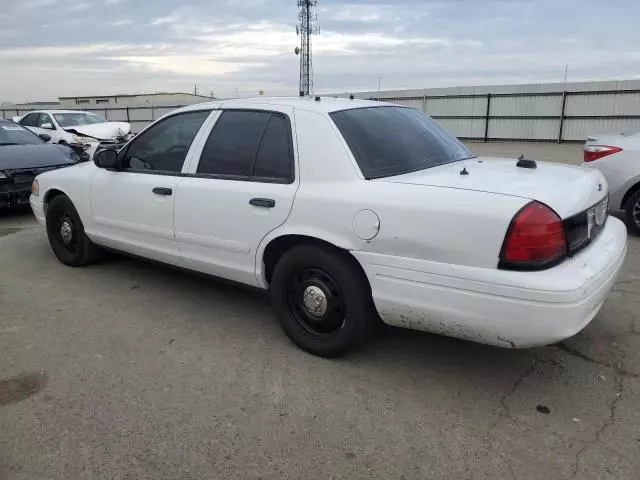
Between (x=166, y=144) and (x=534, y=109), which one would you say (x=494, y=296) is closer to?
(x=166, y=144)

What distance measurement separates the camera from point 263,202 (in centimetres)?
357

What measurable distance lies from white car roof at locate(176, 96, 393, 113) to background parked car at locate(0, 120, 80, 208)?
458 cm

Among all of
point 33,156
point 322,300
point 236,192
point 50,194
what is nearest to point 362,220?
point 322,300

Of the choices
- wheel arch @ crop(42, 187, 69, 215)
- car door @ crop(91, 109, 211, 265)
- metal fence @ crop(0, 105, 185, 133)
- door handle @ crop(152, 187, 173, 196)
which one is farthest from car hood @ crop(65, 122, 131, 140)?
metal fence @ crop(0, 105, 185, 133)

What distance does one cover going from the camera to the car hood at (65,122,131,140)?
1384 centimetres

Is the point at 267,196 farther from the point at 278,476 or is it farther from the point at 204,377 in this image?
the point at 278,476

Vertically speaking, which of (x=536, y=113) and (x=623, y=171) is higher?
(x=536, y=113)

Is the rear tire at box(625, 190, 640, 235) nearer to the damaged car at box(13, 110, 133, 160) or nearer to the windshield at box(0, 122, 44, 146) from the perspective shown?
the windshield at box(0, 122, 44, 146)

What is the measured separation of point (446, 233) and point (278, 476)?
1410mm

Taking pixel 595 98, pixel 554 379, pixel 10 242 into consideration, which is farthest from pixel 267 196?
pixel 595 98

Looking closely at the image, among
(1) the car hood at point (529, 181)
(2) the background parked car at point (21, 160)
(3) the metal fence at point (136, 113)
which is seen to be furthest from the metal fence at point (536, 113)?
(1) the car hood at point (529, 181)

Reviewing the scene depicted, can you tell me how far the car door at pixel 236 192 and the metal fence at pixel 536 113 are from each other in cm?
1748

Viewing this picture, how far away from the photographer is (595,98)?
19.0 metres

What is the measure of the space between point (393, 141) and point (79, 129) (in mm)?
12354
